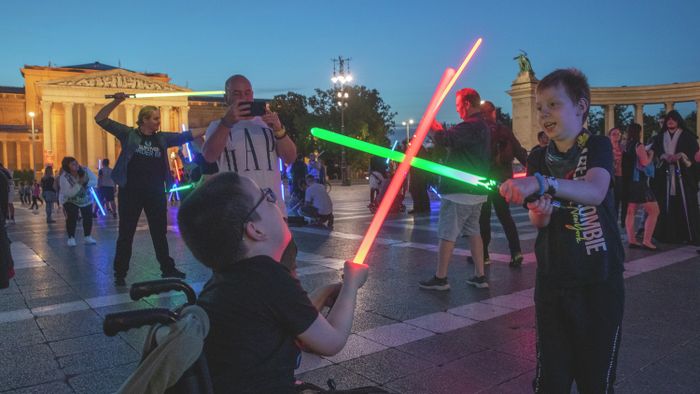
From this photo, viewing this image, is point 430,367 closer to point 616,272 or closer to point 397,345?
point 397,345

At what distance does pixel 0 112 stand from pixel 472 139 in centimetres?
10075

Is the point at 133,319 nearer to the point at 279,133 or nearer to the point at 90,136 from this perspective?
the point at 279,133

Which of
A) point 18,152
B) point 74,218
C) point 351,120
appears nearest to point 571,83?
point 74,218

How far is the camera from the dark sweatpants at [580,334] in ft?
7.41

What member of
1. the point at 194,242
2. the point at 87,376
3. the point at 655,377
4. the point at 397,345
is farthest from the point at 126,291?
the point at 655,377

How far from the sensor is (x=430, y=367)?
11.4 feet

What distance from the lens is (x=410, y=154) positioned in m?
2.17

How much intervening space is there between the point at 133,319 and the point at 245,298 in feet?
1.14

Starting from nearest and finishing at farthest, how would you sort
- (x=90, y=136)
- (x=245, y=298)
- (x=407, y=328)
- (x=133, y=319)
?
(x=133, y=319) → (x=245, y=298) → (x=407, y=328) → (x=90, y=136)

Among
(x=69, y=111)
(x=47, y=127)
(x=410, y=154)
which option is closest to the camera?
(x=410, y=154)

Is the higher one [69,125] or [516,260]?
[69,125]

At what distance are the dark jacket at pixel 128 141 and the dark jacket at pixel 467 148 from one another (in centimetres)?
294

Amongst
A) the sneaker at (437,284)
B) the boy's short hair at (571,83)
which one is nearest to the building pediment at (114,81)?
the sneaker at (437,284)

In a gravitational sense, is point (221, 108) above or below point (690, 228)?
above
